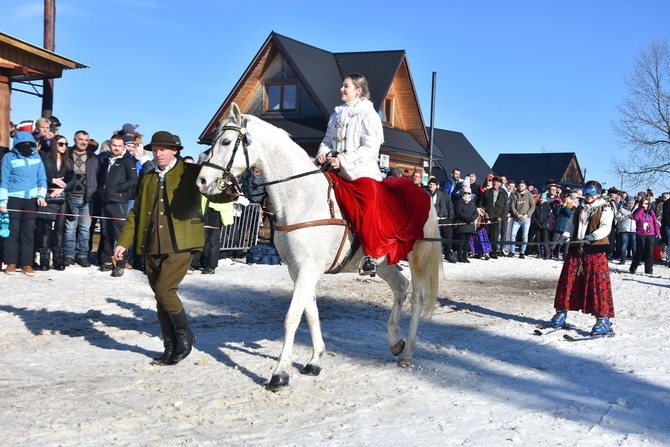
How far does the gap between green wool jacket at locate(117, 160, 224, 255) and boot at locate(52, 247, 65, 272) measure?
6.09m

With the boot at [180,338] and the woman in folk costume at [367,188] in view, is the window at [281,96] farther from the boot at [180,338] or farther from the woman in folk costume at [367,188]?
the boot at [180,338]

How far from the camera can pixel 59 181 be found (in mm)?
12664

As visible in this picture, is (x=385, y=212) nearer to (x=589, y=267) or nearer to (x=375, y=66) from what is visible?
(x=589, y=267)

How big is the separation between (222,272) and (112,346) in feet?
21.2

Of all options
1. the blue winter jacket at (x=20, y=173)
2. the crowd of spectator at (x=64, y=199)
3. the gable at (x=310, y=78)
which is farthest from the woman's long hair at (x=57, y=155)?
the gable at (x=310, y=78)

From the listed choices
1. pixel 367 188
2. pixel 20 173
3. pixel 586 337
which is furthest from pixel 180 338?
pixel 20 173

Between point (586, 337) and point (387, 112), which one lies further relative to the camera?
point (387, 112)

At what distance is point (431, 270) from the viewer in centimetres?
806

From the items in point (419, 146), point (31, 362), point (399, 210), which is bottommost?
point (31, 362)

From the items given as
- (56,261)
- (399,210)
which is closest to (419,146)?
(56,261)

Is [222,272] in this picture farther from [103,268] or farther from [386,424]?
[386,424]

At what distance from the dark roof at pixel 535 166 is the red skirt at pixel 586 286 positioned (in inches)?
2131

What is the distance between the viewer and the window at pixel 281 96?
1265 inches

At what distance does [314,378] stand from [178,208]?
2053 mm
